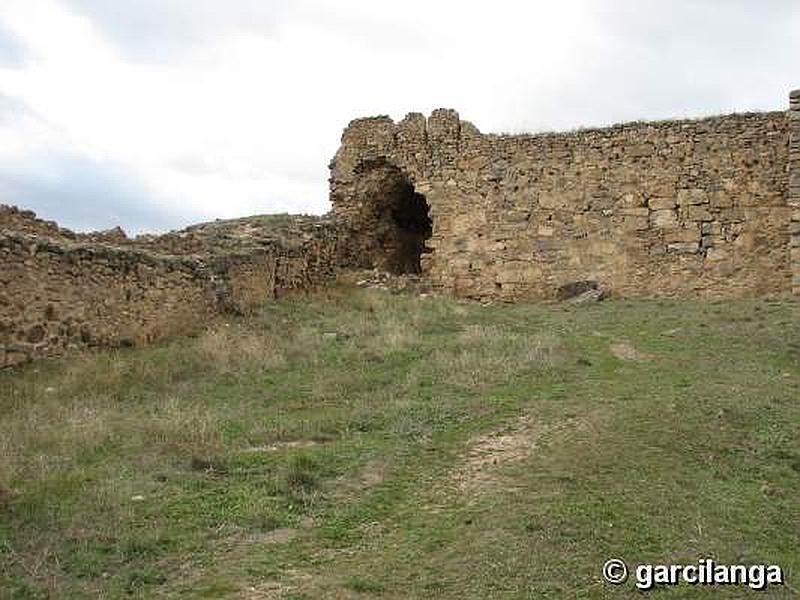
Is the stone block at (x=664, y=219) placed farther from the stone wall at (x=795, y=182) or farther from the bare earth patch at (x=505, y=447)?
the bare earth patch at (x=505, y=447)

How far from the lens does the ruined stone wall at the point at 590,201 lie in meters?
16.0

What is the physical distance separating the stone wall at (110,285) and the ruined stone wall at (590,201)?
3.97 meters

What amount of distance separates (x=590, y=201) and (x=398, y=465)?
11098 mm

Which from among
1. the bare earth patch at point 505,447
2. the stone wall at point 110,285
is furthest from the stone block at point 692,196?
the bare earth patch at point 505,447

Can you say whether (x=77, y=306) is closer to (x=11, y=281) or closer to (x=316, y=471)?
(x=11, y=281)

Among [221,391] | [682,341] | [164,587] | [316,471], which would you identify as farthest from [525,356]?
[164,587]

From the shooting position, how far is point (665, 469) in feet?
22.2

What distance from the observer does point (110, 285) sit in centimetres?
1170

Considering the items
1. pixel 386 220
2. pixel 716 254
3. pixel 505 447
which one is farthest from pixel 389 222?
pixel 505 447

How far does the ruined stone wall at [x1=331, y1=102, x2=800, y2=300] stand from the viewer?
15969 mm

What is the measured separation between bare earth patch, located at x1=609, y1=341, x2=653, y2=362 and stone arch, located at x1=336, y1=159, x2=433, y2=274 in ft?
23.3

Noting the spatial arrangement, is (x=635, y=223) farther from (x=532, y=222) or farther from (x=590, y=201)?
(x=532, y=222)

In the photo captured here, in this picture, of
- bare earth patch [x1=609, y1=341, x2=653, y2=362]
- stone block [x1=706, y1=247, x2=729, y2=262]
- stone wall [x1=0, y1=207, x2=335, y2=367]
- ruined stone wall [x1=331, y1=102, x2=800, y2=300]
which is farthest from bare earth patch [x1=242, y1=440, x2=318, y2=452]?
stone block [x1=706, y1=247, x2=729, y2=262]

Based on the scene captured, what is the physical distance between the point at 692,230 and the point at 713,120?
200 centimetres
